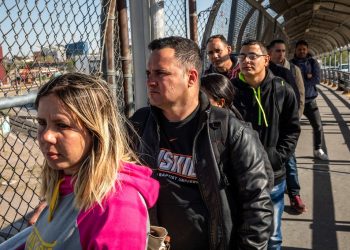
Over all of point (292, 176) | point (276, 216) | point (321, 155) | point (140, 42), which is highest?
point (140, 42)

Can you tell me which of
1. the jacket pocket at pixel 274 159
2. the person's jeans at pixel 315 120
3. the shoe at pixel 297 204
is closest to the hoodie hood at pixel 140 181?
the jacket pocket at pixel 274 159

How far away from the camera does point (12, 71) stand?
2.55 m

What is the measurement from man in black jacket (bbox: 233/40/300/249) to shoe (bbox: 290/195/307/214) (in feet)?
5.05

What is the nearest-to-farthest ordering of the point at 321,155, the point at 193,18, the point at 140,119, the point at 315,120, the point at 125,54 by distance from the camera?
the point at 140,119, the point at 125,54, the point at 193,18, the point at 315,120, the point at 321,155

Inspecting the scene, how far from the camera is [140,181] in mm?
1432

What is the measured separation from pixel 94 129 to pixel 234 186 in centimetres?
84

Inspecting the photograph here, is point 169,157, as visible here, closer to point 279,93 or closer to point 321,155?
point 279,93

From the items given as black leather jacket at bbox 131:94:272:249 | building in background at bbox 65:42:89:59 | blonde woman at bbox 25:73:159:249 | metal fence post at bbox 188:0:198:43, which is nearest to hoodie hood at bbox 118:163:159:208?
blonde woman at bbox 25:73:159:249

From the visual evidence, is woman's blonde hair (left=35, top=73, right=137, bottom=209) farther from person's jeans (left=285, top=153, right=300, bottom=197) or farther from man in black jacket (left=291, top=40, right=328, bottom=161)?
man in black jacket (left=291, top=40, right=328, bottom=161)

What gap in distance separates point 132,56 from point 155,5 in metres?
0.43

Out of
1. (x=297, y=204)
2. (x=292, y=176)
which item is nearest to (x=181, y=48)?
(x=292, y=176)

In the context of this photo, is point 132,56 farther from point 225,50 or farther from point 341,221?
point 341,221

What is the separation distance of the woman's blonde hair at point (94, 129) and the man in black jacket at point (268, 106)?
70.8 inches

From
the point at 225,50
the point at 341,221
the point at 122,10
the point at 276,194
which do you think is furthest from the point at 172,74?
the point at 341,221
